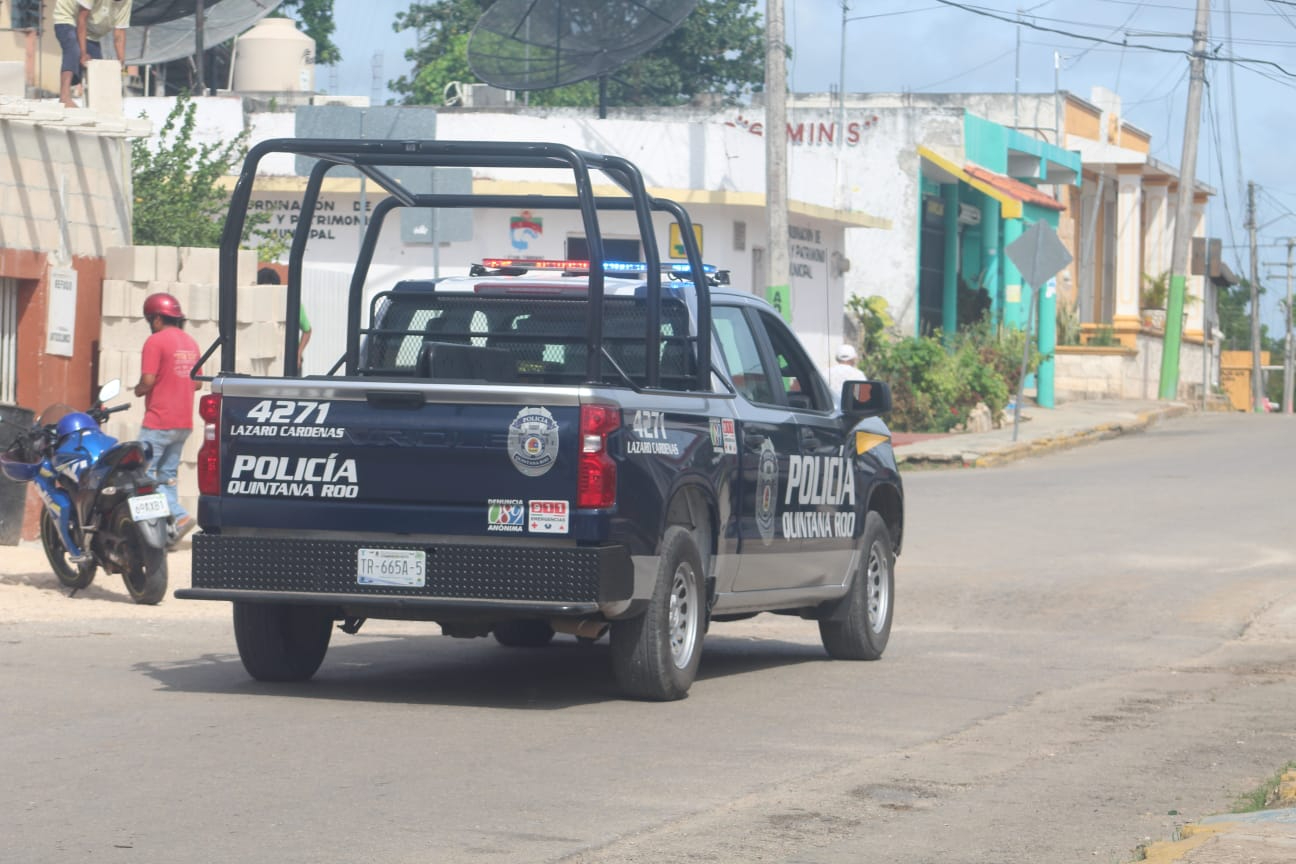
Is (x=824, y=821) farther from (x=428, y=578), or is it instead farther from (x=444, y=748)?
(x=428, y=578)

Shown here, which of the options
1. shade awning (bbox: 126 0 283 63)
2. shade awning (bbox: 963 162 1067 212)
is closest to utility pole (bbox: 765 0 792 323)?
shade awning (bbox: 963 162 1067 212)

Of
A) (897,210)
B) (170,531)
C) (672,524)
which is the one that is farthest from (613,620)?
(897,210)

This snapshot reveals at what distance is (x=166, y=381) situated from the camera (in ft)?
45.1

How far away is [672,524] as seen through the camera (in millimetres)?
9164

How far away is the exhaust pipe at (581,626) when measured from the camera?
887 centimetres

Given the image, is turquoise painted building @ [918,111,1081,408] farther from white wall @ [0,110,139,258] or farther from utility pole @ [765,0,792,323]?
white wall @ [0,110,139,258]

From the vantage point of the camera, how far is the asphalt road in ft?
20.6

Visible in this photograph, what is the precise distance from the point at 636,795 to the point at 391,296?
4.11 meters

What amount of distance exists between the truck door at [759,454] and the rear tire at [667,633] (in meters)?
0.63

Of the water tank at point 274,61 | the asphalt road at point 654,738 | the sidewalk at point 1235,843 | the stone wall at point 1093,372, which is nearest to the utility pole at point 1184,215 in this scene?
the stone wall at point 1093,372

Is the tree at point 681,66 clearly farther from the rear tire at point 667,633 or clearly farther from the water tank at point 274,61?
the rear tire at point 667,633

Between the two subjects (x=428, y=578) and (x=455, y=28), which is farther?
(x=455, y=28)

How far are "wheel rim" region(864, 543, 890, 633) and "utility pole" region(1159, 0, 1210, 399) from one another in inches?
1269

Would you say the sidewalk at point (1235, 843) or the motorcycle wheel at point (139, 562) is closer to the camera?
the sidewalk at point (1235, 843)
